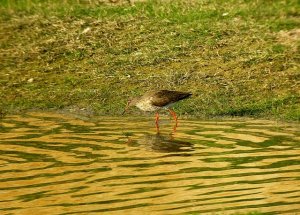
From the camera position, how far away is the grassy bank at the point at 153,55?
1972 centimetres

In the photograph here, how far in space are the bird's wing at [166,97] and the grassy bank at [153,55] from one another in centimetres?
69

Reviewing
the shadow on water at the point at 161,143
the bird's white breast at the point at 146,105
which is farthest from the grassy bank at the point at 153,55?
the shadow on water at the point at 161,143

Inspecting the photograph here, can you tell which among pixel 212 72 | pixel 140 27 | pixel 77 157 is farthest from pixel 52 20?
pixel 77 157

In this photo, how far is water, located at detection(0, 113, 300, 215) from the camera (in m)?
11.8

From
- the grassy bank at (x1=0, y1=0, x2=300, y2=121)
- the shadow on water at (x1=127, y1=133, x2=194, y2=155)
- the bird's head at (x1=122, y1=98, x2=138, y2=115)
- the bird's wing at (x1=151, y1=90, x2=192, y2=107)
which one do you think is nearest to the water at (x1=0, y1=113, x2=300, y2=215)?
the shadow on water at (x1=127, y1=133, x2=194, y2=155)

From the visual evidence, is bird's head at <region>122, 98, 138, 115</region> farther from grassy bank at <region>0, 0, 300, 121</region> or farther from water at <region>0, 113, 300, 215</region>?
grassy bank at <region>0, 0, 300, 121</region>

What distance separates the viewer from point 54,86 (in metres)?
21.3

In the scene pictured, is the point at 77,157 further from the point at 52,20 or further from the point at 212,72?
the point at 52,20

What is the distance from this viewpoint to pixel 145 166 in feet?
47.2

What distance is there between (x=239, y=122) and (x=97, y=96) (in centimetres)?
382

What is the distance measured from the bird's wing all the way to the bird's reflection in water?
3.59 feet

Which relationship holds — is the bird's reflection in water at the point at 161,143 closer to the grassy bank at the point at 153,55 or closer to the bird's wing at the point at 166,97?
the bird's wing at the point at 166,97

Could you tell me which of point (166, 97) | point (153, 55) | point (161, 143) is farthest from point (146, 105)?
point (153, 55)

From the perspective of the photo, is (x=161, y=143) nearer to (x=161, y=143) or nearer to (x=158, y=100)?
(x=161, y=143)
